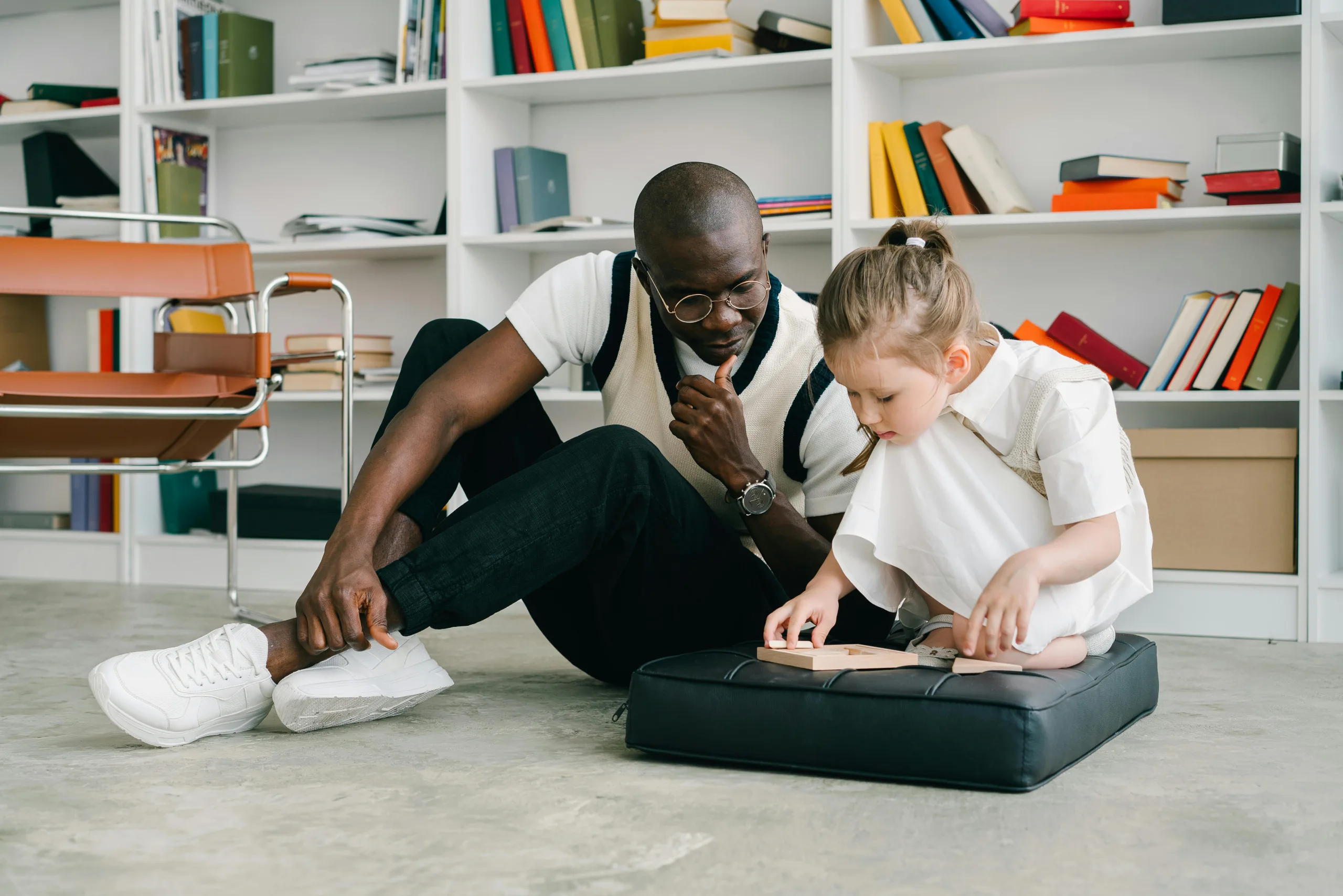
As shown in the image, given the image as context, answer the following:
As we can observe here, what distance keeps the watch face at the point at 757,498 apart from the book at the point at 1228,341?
153 cm

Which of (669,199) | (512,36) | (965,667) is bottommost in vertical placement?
(965,667)

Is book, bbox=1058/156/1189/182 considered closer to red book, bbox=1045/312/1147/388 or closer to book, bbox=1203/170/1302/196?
book, bbox=1203/170/1302/196

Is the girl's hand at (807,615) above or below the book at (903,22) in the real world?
below

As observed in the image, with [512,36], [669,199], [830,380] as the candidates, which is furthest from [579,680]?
[512,36]

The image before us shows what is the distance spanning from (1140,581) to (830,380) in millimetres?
451

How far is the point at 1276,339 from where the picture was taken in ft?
8.75

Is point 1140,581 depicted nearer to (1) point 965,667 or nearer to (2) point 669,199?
(1) point 965,667

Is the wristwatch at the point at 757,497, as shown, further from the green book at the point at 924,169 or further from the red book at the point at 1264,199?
the red book at the point at 1264,199

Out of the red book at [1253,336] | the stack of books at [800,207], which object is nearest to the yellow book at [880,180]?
the stack of books at [800,207]

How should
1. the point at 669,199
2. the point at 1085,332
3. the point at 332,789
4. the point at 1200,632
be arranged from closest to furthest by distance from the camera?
the point at 332,789 < the point at 669,199 < the point at 1200,632 < the point at 1085,332

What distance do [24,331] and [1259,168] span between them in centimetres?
338

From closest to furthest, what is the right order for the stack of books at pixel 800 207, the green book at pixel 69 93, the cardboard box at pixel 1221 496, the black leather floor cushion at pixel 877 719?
the black leather floor cushion at pixel 877 719
the cardboard box at pixel 1221 496
the stack of books at pixel 800 207
the green book at pixel 69 93

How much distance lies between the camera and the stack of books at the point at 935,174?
9.43 ft

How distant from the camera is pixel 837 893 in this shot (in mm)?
994
